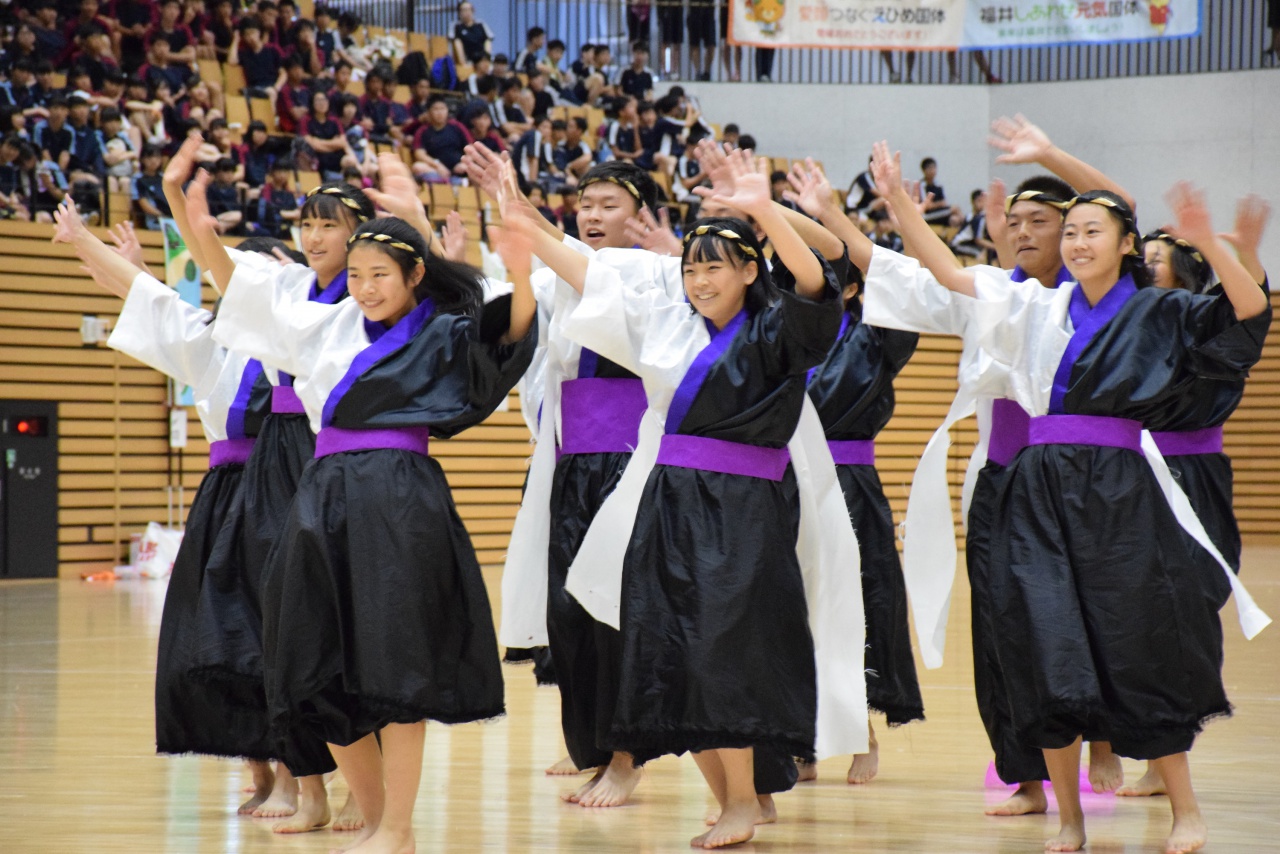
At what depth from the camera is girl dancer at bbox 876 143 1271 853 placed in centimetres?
341

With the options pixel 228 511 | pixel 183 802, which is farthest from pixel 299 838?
pixel 228 511

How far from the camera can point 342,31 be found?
14.1 m

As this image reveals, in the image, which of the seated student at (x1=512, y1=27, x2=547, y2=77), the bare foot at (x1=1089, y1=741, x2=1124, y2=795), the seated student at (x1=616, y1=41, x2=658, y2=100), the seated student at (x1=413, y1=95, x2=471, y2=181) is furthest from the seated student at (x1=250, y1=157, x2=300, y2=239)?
the bare foot at (x1=1089, y1=741, x2=1124, y2=795)

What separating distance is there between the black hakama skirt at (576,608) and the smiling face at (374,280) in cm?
97

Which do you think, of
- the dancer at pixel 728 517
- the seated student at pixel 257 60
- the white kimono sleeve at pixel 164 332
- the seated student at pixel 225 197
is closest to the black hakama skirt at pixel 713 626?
the dancer at pixel 728 517

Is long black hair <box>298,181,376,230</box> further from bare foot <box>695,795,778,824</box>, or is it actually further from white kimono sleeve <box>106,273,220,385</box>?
bare foot <box>695,795,778,824</box>

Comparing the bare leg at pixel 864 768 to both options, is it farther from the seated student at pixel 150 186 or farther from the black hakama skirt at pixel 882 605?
the seated student at pixel 150 186

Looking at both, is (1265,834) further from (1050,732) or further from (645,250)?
(645,250)

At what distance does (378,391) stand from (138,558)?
352 inches

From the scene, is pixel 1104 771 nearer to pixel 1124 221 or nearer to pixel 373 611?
pixel 1124 221

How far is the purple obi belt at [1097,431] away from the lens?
11.6ft

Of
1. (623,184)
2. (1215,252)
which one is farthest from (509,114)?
(1215,252)

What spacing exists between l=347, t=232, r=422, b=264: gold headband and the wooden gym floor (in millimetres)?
1414

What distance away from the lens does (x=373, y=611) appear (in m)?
3.23
